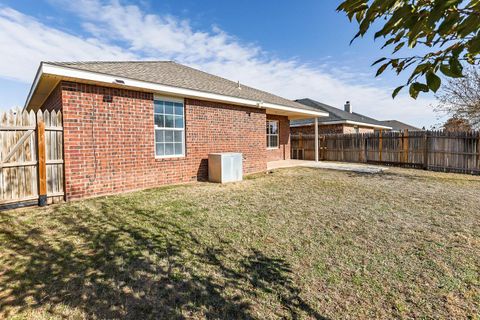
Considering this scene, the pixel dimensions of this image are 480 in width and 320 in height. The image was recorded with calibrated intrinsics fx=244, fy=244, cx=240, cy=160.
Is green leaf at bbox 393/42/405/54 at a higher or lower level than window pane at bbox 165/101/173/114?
lower

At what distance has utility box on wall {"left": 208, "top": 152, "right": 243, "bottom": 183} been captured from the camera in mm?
8430

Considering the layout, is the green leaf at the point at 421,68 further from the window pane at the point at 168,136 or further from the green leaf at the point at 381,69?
the window pane at the point at 168,136

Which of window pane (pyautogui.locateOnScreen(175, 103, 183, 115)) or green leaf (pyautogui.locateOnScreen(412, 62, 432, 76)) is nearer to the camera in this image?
green leaf (pyautogui.locateOnScreen(412, 62, 432, 76))

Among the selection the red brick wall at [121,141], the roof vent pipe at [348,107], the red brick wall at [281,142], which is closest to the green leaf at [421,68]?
the red brick wall at [121,141]

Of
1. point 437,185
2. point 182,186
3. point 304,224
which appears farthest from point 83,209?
point 437,185

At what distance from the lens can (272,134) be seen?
47.7 feet

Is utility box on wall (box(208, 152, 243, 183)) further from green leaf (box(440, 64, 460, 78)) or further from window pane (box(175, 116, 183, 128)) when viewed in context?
green leaf (box(440, 64, 460, 78))

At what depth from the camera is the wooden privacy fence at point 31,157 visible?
17.6 ft

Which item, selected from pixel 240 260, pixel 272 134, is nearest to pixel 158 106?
pixel 240 260

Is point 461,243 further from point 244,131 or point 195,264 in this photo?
point 244,131

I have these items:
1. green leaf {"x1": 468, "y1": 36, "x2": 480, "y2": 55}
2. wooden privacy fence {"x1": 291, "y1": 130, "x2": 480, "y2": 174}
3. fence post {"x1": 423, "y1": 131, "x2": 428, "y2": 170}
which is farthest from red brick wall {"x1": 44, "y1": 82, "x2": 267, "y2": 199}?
fence post {"x1": 423, "y1": 131, "x2": 428, "y2": 170}

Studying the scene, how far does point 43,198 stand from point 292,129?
18.8 m

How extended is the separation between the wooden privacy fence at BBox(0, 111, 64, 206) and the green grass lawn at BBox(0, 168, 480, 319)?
1.93ft

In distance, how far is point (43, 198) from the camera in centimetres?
568
